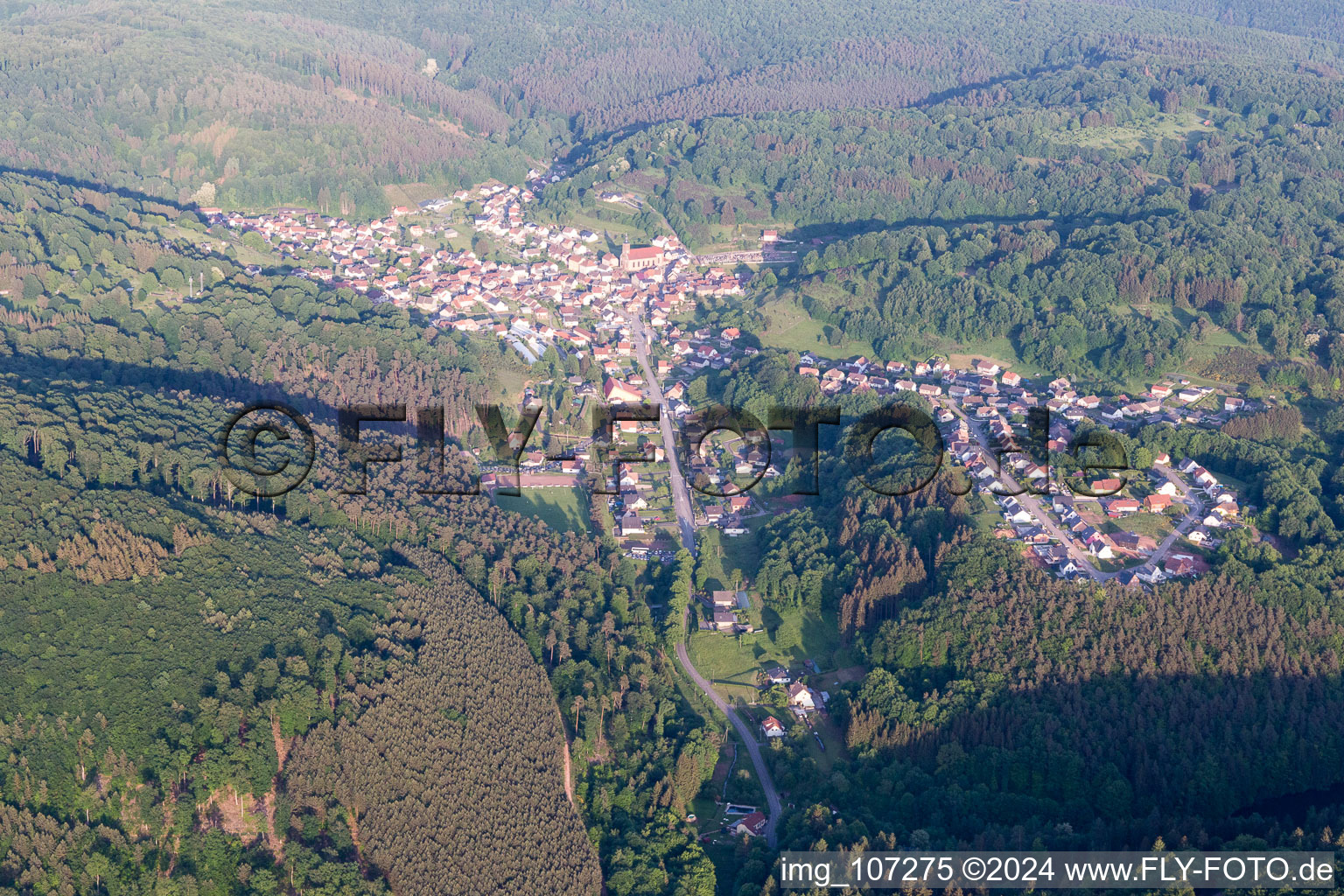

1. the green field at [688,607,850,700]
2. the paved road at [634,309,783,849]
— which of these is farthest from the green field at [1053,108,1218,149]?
the green field at [688,607,850,700]

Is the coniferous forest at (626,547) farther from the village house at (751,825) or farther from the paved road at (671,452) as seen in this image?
the paved road at (671,452)

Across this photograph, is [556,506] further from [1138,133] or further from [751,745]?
[1138,133]

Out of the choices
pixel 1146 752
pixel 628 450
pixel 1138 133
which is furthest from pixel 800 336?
pixel 1138 133

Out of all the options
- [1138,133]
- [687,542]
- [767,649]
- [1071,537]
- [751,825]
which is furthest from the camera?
[1138,133]

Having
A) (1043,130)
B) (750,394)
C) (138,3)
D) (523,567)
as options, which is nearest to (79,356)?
(523,567)

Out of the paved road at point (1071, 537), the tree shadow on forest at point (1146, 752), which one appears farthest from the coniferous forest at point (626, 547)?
the paved road at point (1071, 537)

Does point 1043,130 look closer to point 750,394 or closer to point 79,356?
point 750,394

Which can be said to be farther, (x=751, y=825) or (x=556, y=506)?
(x=556, y=506)

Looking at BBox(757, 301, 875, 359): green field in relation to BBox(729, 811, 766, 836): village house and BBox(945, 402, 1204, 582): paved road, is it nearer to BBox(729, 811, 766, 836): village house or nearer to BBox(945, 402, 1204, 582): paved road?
BBox(945, 402, 1204, 582): paved road
